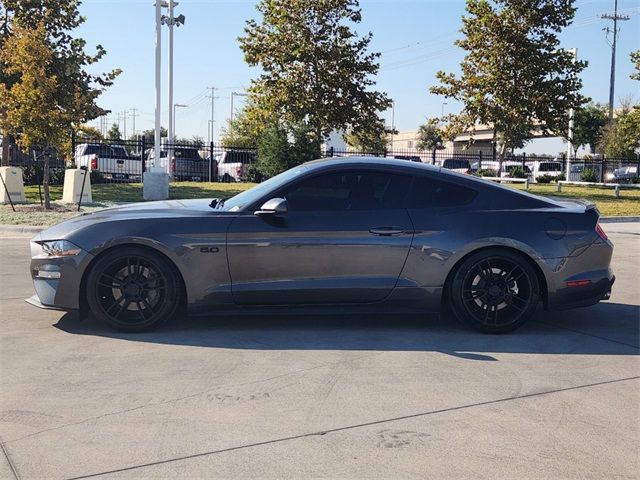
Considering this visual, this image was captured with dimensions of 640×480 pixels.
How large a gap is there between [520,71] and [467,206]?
895 inches

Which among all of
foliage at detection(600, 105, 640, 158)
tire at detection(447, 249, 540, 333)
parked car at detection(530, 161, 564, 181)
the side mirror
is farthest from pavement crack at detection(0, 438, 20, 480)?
parked car at detection(530, 161, 564, 181)

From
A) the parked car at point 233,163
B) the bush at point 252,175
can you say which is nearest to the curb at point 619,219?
the bush at point 252,175

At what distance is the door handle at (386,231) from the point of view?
5.79 metres

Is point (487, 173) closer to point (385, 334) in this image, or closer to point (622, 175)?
point (622, 175)

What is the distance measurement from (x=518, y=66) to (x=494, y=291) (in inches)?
899

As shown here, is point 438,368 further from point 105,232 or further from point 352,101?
point 352,101

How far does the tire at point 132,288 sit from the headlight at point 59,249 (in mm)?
211

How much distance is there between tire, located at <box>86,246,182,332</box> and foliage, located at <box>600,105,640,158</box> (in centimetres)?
2833

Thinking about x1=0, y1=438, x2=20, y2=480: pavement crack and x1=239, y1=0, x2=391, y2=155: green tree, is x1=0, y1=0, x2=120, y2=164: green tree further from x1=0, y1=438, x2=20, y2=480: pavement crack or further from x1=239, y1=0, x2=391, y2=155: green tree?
x1=0, y1=438, x2=20, y2=480: pavement crack

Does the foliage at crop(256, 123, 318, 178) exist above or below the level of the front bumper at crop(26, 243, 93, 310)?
above

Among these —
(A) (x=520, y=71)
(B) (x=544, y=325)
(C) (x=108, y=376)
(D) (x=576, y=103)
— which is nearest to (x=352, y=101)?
(A) (x=520, y=71)

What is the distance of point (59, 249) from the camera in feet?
18.7

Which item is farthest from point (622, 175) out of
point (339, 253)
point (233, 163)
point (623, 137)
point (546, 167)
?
point (339, 253)

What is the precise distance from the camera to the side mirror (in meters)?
5.68
